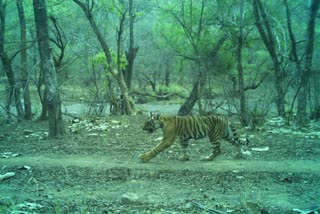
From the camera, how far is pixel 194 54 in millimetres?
17672

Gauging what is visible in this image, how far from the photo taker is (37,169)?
843 cm

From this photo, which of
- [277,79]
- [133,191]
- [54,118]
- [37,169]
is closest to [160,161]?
[133,191]

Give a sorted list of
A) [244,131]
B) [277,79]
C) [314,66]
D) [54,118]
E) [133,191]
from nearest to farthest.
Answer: [133,191]
[54,118]
[244,131]
[277,79]
[314,66]

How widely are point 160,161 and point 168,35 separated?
11.3 metres

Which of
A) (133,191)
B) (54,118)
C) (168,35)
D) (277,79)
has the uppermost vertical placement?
(168,35)

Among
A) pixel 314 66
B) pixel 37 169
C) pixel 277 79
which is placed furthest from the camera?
pixel 314 66

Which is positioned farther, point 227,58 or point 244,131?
point 227,58

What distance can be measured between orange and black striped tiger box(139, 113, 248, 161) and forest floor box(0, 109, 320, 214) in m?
0.39

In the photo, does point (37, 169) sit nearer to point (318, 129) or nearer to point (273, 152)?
point (273, 152)

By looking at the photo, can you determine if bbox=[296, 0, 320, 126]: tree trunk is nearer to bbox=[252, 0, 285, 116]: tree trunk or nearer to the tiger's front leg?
bbox=[252, 0, 285, 116]: tree trunk

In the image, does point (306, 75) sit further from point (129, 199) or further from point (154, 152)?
point (129, 199)

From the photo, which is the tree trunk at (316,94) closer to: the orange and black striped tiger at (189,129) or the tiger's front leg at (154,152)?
the orange and black striped tiger at (189,129)

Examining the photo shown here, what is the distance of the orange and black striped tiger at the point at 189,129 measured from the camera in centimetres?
878

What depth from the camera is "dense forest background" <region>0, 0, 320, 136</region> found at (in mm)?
13469
